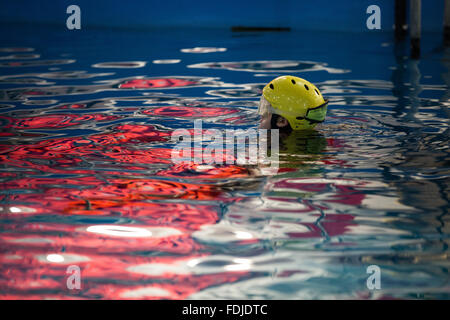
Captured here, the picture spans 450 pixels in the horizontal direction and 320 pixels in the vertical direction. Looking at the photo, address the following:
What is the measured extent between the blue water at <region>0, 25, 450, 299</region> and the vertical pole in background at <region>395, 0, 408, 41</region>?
4.79m

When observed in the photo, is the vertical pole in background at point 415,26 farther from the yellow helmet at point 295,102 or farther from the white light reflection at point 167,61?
the yellow helmet at point 295,102

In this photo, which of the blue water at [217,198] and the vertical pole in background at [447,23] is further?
the vertical pole in background at [447,23]

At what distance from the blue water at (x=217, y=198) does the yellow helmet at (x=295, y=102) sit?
175 millimetres

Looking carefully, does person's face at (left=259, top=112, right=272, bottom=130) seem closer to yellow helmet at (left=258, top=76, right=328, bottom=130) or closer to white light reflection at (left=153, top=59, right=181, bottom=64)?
yellow helmet at (left=258, top=76, right=328, bottom=130)

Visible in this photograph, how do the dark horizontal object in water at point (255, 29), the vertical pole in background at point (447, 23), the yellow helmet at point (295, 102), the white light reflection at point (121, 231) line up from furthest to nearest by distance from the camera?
the dark horizontal object in water at point (255, 29), the vertical pole in background at point (447, 23), the yellow helmet at point (295, 102), the white light reflection at point (121, 231)

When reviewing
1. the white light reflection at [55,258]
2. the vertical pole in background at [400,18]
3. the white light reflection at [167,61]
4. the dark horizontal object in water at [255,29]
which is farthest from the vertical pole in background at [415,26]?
the white light reflection at [55,258]

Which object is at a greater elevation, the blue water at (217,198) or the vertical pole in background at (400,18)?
the vertical pole in background at (400,18)

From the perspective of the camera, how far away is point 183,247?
2982mm

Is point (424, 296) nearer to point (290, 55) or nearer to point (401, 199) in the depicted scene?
point (401, 199)

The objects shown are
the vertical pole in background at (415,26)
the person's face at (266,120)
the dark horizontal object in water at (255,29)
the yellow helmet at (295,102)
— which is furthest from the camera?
the dark horizontal object in water at (255,29)

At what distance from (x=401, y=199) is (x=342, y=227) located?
24.4 inches

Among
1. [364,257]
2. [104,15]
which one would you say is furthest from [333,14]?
[364,257]

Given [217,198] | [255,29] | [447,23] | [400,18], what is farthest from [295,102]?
[255,29]

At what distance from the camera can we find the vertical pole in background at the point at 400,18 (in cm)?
1244
